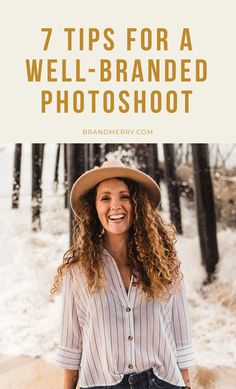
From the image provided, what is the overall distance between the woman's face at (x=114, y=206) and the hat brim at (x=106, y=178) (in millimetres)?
31

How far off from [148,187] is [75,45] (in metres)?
1.35

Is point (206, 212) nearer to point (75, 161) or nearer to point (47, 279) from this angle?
point (75, 161)

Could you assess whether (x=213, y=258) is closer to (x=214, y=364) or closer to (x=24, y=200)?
(x=214, y=364)

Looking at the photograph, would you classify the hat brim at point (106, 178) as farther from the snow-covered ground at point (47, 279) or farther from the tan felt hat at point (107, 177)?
the snow-covered ground at point (47, 279)

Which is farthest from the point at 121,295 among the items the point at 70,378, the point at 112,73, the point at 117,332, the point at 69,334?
the point at 112,73

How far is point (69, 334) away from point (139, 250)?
0.36 m

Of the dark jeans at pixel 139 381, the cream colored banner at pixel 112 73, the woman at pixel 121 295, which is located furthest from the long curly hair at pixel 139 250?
the cream colored banner at pixel 112 73

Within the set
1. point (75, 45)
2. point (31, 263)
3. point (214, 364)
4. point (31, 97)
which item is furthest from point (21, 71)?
point (214, 364)

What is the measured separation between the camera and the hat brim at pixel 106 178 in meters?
1.43

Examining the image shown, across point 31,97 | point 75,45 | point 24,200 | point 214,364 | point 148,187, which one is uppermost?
point 75,45

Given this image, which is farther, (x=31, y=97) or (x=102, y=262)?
(x=31, y=97)

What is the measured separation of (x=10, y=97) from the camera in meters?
2.67

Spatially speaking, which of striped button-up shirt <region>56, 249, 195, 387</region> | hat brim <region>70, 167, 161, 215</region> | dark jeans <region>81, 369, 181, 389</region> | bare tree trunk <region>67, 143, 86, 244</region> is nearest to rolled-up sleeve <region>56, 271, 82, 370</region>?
striped button-up shirt <region>56, 249, 195, 387</region>

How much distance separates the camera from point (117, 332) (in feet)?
4.27
